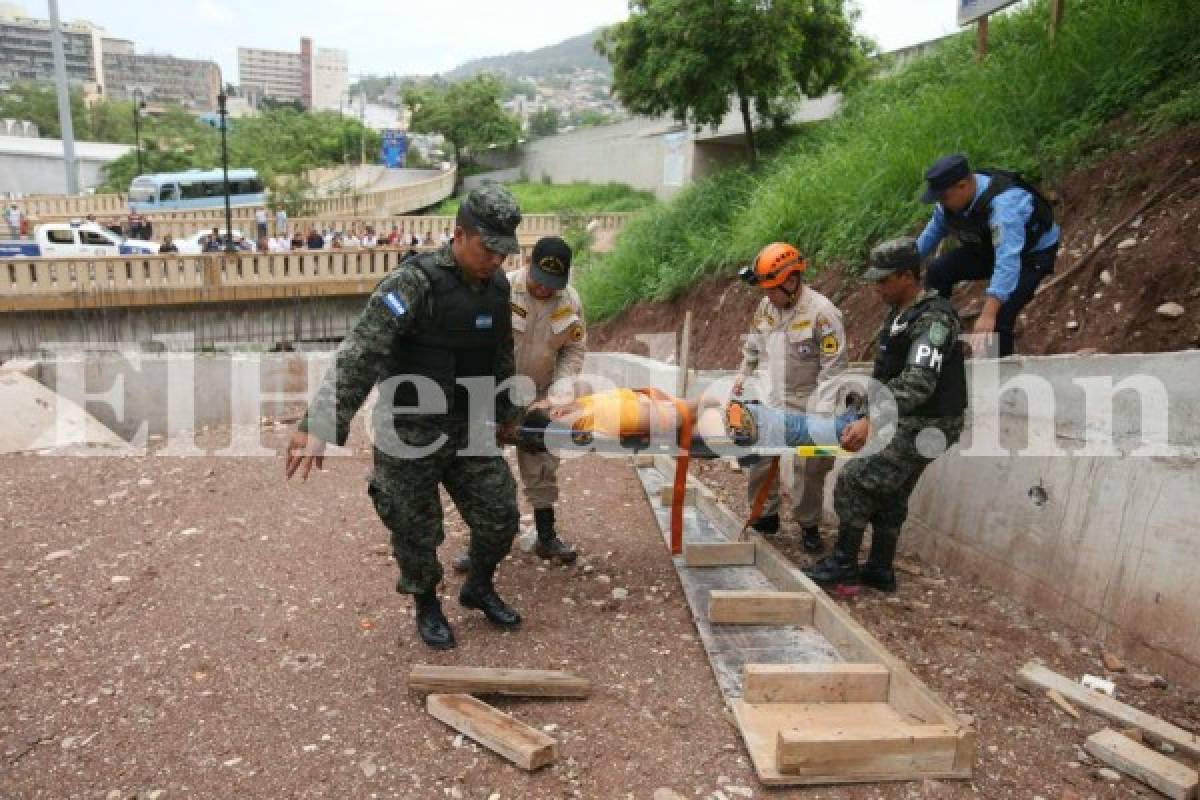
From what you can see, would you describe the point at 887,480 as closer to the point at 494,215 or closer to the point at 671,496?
the point at 671,496

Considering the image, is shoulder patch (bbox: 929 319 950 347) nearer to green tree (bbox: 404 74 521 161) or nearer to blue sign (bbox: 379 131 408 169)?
green tree (bbox: 404 74 521 161)

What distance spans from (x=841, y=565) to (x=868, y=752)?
1.61 m

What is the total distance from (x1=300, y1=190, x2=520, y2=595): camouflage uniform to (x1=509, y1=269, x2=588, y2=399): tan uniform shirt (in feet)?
2.26

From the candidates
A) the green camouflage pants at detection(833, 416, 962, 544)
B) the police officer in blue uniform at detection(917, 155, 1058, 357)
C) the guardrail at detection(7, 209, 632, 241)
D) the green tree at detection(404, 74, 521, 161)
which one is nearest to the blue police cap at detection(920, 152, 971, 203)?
the police officer in blue uniform at detection(917, 155, 1058, 357)

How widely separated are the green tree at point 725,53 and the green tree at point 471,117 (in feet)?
125

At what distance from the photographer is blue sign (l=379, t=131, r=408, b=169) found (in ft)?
174

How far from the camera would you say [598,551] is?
4.91 metres

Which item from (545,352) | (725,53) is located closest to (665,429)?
(545,352)

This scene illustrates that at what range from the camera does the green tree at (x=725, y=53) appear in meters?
12.4

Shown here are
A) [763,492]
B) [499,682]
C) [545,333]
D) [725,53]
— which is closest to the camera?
[499,682]

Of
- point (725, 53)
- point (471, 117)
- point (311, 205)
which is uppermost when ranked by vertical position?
point (471, 117)

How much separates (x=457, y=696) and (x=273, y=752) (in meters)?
0.67

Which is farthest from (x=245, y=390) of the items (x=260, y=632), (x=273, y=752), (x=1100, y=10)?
(x=1100, y=10)

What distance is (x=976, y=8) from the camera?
24.7 ft
